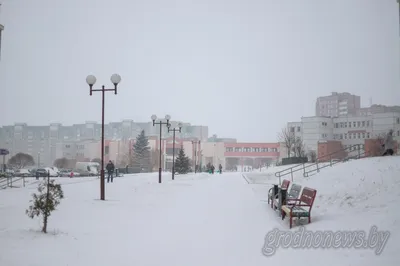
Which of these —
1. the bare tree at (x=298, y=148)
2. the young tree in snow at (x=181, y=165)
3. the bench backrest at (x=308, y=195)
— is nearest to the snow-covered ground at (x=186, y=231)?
the bench backrest at (x=308, y=195)

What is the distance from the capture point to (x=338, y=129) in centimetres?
9288

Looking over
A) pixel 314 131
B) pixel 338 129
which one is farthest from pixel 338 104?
pixel 314 131

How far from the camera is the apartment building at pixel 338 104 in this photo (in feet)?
552

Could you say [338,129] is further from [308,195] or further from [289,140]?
[308,195]

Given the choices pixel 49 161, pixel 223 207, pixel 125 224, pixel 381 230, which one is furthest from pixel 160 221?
pixel 49 161

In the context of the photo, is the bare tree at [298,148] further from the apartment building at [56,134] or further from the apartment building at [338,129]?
the apartment building at [56,134]

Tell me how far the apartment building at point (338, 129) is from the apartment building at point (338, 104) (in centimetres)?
7996

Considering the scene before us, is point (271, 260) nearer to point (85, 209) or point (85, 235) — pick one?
point (85, 235)

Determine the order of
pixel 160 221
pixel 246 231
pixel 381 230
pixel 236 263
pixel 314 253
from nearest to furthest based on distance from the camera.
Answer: pixel 236 263, pixel 314 253, pixel 381 230, pixel 246 231, pixel 160 221

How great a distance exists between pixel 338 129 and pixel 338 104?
8538 cm

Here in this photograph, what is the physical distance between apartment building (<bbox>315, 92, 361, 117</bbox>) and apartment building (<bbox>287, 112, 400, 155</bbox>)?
79963 millimetres

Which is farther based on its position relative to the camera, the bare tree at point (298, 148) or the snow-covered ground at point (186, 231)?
the bare tree at point (298, 148)

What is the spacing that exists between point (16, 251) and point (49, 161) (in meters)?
164

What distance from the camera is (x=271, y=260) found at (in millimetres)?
5836
